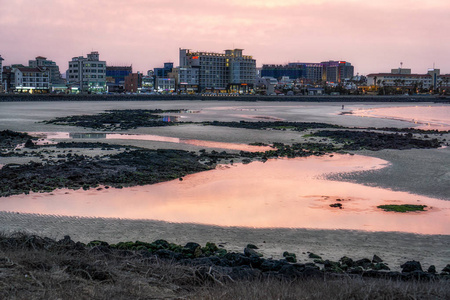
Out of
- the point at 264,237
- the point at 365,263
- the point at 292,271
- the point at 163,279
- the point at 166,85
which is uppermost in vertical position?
the point at 166,85

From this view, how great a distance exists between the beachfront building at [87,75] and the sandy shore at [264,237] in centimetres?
14483

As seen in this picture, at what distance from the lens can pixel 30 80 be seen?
142 meters

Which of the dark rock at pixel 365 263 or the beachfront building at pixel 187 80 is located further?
the beachfront building at pixel 187 80

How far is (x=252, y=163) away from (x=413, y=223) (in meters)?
10.6

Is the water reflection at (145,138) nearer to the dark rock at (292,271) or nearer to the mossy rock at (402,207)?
the mossy rock at (402,207)

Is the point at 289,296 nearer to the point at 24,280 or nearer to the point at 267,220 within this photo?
the point at 24,280

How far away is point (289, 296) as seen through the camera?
605 cm

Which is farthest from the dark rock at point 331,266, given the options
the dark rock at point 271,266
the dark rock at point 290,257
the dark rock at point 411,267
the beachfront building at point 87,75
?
the beachfront building at point 87,75

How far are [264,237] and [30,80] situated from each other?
14458 cm

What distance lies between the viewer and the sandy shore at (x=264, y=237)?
10133 millimetres

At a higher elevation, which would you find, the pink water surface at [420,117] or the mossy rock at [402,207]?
the pink water surface at [420,117]

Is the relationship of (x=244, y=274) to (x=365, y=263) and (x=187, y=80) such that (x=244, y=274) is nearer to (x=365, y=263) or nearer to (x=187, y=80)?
(x=365, y=263)

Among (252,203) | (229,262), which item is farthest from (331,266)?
(252,203)

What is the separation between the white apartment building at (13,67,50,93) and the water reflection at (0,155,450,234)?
135794mm
